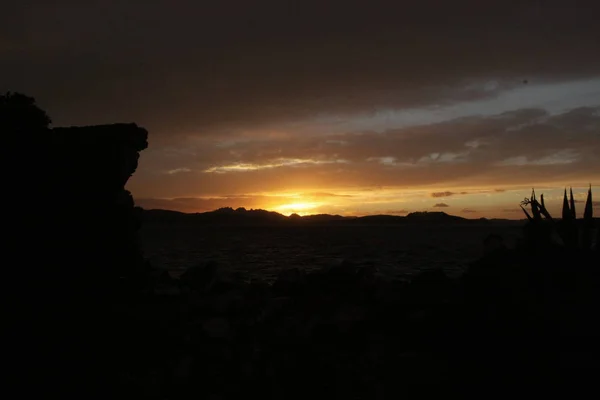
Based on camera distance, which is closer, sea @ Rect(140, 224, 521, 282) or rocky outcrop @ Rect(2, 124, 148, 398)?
rocky outcrop @ Rect(2, 124, 148, 398)

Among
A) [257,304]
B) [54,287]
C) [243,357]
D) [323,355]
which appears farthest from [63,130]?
[323,355]

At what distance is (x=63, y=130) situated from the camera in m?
14.8

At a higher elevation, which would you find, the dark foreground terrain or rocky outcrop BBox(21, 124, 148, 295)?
rocky outcrop BBox(21, 124, 148, 295)

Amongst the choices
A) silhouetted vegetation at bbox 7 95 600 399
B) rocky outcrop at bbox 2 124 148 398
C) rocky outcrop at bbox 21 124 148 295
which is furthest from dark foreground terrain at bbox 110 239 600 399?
rocky outcrop at bbox 21 124 148 295

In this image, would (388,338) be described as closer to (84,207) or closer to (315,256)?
(84,207)

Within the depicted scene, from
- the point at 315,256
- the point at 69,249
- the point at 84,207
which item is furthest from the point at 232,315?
the point at 315,256

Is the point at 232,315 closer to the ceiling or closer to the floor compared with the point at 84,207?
closer to the floor

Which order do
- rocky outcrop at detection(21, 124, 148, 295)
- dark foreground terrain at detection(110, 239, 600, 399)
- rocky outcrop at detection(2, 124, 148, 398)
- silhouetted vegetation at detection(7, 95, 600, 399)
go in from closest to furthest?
dark foreground terrain at detection(110, 239, 600, 399), silhouetted vegetation at detection(7, 95, 600, 399), rocky outcrop at detection(2, 124, 148, 398), rocky outcrop at detection(21, 124, 148, 295)

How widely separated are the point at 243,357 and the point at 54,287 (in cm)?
465

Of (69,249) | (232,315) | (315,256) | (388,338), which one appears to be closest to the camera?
(388,338)

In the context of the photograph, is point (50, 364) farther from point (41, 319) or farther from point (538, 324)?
point (538, 324)

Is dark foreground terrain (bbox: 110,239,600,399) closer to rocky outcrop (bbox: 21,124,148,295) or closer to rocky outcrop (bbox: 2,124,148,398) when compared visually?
rocky outcrop (bbox: 2,124,148,398)

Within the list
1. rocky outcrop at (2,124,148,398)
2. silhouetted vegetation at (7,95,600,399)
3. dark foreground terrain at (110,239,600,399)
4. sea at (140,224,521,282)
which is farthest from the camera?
sea at (140,224,521,282)

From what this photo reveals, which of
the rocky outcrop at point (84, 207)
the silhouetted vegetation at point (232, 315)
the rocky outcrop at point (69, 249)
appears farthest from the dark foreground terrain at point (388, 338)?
A: the rocky outcrop at point (84, 207)
